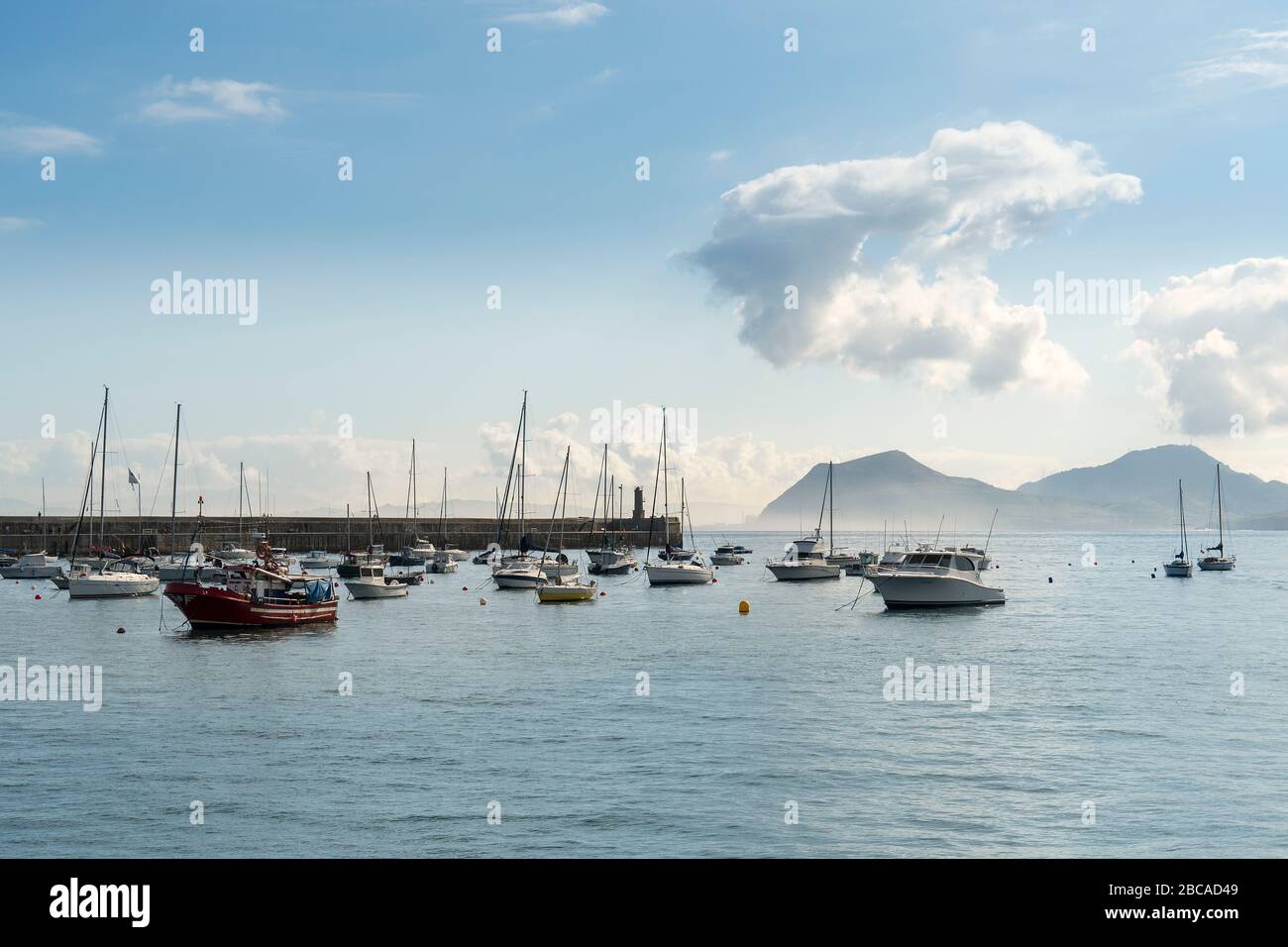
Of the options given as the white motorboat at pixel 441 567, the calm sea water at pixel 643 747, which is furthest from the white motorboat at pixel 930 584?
the white motorboat at pixel 441 567

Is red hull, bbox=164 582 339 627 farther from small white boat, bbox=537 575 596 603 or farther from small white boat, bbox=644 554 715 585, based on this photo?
small white boat, bbox=644 554 715 585

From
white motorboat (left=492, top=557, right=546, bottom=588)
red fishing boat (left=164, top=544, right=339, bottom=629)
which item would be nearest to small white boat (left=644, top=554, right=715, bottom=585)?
white motorboat (left=492, top=557, right=546, bottom=588)

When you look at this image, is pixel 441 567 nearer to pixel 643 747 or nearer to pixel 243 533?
pixel 243 533

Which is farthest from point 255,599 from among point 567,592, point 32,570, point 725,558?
point 725,558

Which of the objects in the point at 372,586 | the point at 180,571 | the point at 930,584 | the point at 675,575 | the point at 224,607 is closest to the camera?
the point at 224,607

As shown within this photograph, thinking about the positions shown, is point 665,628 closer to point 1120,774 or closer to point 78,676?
point 78,676

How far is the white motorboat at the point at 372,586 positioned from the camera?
84375 millimetres

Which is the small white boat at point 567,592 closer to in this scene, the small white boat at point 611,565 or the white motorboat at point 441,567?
the small white boat at point 611,565

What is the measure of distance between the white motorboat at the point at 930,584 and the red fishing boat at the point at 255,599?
112 feet

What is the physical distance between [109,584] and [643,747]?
221 feet

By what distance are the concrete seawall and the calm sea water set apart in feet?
288

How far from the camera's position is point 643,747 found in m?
29.2
